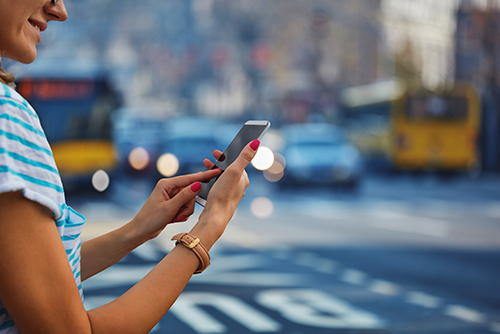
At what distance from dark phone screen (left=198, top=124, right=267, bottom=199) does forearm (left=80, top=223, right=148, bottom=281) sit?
23 centimetres

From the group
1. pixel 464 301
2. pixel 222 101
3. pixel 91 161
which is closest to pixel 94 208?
pixel 91 161

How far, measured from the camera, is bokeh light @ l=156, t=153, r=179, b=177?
18125mm

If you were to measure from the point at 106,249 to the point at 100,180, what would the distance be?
14243 millimetres

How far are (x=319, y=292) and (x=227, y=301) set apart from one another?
884 millimetres

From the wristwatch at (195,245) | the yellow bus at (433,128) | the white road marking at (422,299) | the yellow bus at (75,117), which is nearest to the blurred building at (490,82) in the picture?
the yellow bus at (433,128)

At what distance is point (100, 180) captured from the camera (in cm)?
1569

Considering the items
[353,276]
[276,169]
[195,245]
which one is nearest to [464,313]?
[353,276]

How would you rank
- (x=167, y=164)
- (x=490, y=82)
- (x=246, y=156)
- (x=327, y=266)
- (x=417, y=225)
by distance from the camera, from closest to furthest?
(x=246, y=156) → (x=327, y=266) → (x=417, y=225) → (x=167, y=164) → (x=490, y=82)

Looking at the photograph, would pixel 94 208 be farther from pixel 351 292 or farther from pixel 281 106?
pixel 281 106

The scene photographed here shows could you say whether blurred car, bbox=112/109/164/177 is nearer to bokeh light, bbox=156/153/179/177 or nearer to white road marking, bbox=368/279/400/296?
bokeh light, bbox=156/153/179/177

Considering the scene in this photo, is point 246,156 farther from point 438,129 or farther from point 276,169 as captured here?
point 438,129

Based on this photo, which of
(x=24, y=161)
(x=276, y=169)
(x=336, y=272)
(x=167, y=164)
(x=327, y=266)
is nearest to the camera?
(x=24, y=161)

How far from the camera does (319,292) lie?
19.6 ft

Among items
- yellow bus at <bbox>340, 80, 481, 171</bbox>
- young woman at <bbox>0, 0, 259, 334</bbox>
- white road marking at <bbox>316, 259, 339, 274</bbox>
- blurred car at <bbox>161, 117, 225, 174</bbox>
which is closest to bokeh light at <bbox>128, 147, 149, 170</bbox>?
blurred car at <bbox>161, 117, 225, 174</bbox>
